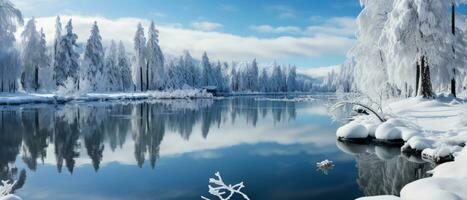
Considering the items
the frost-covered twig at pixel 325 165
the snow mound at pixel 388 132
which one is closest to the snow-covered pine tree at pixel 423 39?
the snow mound at pixel 388 132

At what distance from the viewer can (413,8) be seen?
2691 cm

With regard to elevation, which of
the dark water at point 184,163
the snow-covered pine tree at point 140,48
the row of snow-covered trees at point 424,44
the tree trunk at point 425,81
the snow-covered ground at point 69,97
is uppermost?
the snow-covered pine tree at point 140,48

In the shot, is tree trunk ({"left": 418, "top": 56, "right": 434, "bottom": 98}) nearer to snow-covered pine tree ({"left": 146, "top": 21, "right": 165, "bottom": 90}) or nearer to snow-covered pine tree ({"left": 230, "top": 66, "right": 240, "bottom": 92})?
snow-covered pine tree ({"left": 146, "top": 21, "right": 165, "bottom": 90})

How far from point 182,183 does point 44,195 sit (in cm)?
398

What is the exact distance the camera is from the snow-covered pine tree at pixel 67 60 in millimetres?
67125

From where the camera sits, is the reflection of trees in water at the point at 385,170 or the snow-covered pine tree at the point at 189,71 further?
the snow-covered pine tree at the point at 189,71

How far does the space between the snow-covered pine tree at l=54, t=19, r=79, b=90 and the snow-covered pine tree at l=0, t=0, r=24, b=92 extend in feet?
47.1

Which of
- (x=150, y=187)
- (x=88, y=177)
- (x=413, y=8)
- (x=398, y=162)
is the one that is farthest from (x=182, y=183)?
(x=413, y=8)

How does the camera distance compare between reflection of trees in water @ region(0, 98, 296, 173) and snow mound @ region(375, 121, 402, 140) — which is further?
snow mound @ region(375, 121, 402, 140)

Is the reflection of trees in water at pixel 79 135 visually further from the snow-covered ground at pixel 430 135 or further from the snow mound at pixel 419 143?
the snow mound at pixel 419 143

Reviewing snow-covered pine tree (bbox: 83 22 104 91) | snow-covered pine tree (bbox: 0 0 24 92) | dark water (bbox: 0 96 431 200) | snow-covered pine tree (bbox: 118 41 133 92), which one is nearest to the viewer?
dark water (bbox: 0 96 431 200)

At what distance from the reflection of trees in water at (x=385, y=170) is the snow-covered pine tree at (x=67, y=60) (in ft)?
189

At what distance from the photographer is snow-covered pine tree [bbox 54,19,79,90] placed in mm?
67125

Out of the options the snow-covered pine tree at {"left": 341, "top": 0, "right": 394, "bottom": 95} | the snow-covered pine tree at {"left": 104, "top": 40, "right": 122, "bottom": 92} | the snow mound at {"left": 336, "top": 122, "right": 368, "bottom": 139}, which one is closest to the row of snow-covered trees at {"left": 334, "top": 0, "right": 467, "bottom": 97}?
the snow-covered pine tree at {"left": 341, "top": 0, "right": 394, "bottom": 95}
